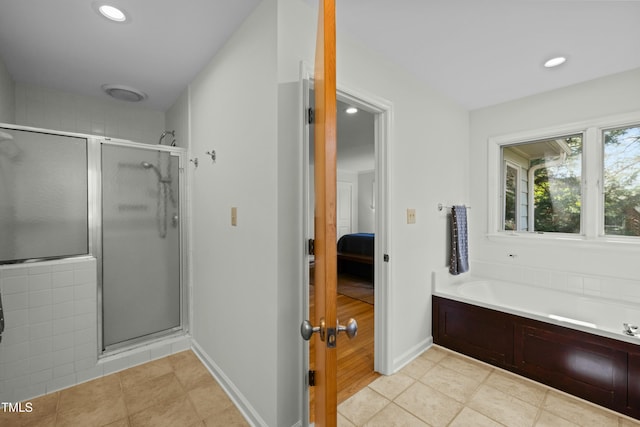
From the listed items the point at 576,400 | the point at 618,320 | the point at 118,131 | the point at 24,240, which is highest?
the point at 118,131

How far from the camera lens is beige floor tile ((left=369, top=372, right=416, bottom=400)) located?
6.10ft

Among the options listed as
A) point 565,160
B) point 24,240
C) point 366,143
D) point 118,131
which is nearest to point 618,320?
point 565,160

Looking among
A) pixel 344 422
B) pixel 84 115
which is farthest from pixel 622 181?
pixel 84 115

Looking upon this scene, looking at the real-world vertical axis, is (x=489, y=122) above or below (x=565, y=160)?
above

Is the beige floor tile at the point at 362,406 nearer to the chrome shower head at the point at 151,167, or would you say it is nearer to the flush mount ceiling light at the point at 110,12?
the chrome shower head at the point at 151,167

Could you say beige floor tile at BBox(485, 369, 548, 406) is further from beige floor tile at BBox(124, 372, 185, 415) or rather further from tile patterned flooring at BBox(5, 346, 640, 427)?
beige floor tile at BBox(124, 372, 185, 415)

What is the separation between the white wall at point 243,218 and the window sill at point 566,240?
8.31 feet

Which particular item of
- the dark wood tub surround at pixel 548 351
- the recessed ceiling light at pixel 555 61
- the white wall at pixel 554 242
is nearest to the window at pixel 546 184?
the white wall at pixel 554 242

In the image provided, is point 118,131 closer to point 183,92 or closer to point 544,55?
point 183,92

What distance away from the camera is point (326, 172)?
85cm

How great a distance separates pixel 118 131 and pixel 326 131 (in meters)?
3.14

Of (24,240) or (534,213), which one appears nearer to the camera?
(24,240)

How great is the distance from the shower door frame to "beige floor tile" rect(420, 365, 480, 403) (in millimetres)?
2118

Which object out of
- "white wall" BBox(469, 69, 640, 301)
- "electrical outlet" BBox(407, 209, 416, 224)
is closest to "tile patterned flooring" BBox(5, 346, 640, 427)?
"white wall" BBox(469, 69, 640, 301)
